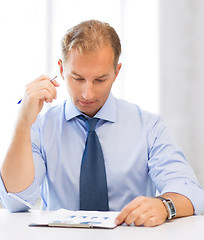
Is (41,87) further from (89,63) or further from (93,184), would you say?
(93,184)

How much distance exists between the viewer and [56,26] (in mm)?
2766

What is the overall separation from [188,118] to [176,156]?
1.07m

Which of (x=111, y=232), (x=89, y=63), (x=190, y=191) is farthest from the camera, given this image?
(x=89, y=63)

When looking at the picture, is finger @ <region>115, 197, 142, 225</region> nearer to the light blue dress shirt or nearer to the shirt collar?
the light blue dress shirt

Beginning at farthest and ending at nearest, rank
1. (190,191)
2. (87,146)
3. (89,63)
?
(87,146) < (89,63) < (190,191)

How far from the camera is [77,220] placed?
4.41 ft

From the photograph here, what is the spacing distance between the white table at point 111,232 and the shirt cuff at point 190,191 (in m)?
0.15

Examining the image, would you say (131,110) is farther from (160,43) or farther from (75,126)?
(160,43)

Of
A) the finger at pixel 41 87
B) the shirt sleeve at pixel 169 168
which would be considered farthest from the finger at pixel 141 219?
the finger at pixel 41 87

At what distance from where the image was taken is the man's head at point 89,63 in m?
1.66

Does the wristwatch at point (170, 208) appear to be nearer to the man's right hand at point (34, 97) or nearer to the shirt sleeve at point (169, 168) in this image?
the shirt sleeve at point (169, 168)

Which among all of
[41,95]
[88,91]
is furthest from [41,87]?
[88,91]

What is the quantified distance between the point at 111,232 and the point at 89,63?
704 millimetres

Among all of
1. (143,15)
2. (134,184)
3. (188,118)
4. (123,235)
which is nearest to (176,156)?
(134,184)
